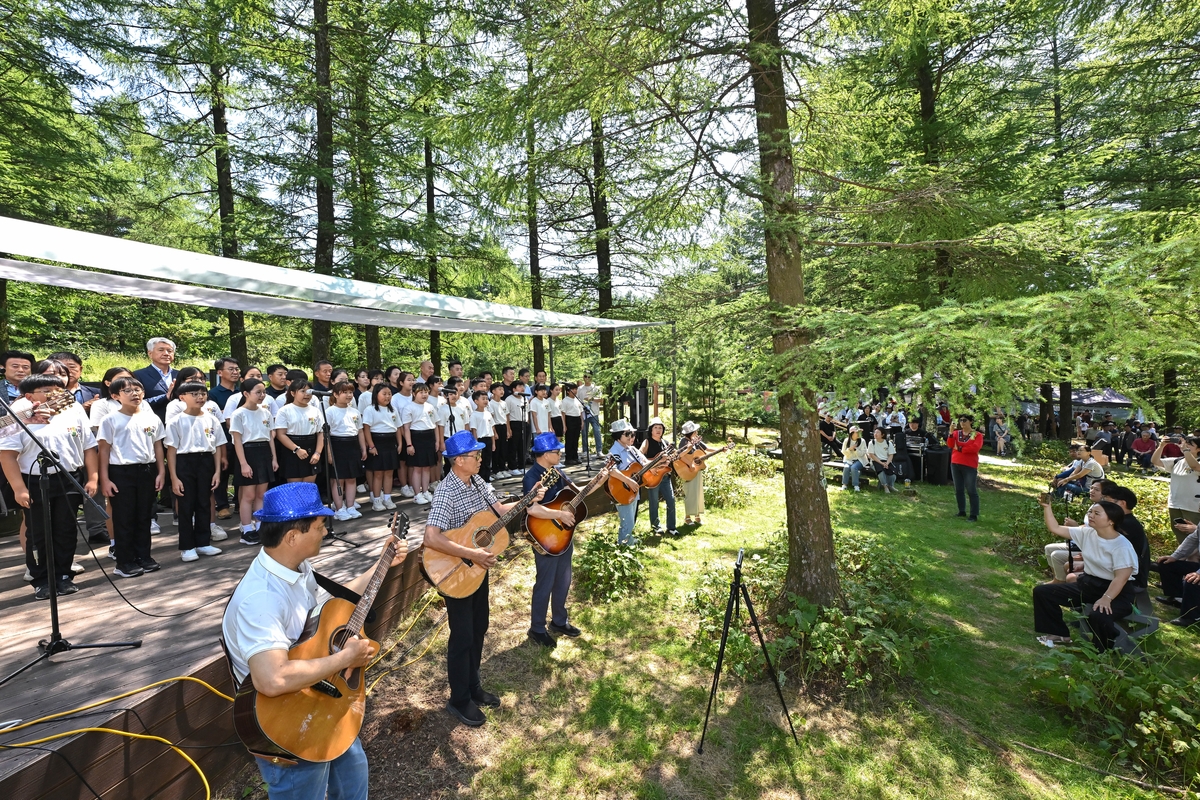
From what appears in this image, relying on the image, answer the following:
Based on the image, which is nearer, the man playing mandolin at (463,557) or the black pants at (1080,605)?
Answer: the man playing mandolin at (463,557)

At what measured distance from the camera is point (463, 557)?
3.94 metres

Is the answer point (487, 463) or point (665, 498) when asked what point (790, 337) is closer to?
point (665, 498)

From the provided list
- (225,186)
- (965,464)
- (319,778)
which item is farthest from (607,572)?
(225,186)

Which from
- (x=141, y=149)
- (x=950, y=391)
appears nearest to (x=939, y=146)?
(x=950, y=391)

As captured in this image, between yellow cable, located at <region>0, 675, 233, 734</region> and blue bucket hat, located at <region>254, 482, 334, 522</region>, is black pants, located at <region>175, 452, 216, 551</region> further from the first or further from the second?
blue bucket hat, located at <region>254, 482, 334, 522</region>

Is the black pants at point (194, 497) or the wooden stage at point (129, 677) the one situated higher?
the black pants at point (194, 497)

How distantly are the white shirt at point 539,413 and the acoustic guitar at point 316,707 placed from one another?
25.4 feet

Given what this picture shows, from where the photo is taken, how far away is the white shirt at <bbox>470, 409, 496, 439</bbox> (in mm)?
8953

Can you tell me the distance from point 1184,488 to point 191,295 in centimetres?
1287

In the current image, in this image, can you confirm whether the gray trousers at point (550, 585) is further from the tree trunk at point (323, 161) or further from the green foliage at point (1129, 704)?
the tree trunk at point (323, 161)

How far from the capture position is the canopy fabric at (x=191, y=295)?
428cm

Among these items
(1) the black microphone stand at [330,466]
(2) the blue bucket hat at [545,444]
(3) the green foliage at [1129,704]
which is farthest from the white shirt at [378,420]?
(3) the green foliage at [1129,704]

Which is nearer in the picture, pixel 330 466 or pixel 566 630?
pixel 566 630

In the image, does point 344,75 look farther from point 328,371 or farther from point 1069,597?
point 1069,597
